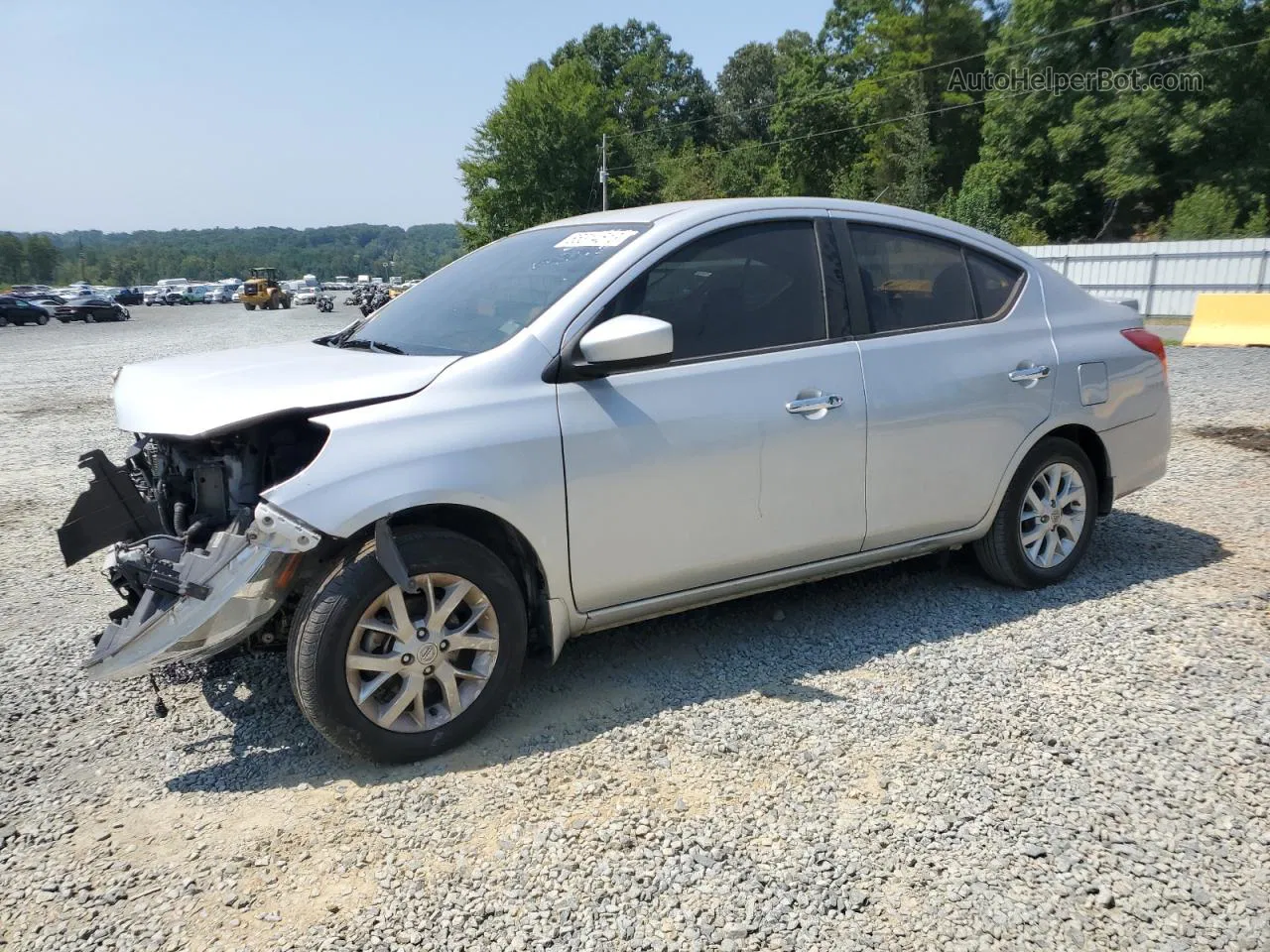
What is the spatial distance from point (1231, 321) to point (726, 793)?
15.8 m

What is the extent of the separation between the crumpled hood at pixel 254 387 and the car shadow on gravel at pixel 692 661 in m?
1.05

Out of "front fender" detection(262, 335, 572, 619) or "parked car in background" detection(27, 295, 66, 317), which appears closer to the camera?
"front fender" detection(262, 335, 572, 619)

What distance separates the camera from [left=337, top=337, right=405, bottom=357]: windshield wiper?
3.84 m

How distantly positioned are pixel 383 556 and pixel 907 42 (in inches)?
2238

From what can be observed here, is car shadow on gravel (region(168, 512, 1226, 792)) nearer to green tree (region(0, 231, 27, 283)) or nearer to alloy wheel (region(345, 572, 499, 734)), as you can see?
alloy wheel (region(345, 572, 499, 734))

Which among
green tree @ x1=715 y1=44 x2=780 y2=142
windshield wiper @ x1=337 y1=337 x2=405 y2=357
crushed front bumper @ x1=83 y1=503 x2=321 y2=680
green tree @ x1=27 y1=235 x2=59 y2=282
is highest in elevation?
green tree @ x1=715 y1=44 x2=780 y2=142

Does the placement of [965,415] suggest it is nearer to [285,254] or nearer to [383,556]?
[383,556]

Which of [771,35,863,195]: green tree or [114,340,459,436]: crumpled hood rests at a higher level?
[771,35,863,195]: green tree

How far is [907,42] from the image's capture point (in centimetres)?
5231

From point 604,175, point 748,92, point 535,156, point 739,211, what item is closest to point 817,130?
point 604,175

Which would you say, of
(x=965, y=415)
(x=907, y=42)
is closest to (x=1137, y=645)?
(x=965, y=415)

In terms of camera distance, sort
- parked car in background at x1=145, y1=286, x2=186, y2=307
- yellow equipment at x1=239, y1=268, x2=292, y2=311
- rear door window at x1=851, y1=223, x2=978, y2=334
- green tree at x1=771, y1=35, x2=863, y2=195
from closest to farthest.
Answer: rear door window at x1=851, y1=223, x2=978, y2=334 < yellow equipment at x1=239, y1=268, x2=292, y2=311 < green tree at x1=771, y1=35, x2=863, y2=195 < parked car in background at x1=145, y1=286, x2=186, y2=307

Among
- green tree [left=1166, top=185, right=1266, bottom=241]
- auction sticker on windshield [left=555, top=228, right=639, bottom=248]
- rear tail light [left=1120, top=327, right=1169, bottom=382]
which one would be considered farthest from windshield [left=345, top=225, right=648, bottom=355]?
green tree [left=1166, top=185, right=1266, bottom=241]

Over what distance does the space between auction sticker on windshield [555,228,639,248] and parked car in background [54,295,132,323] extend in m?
47.7
